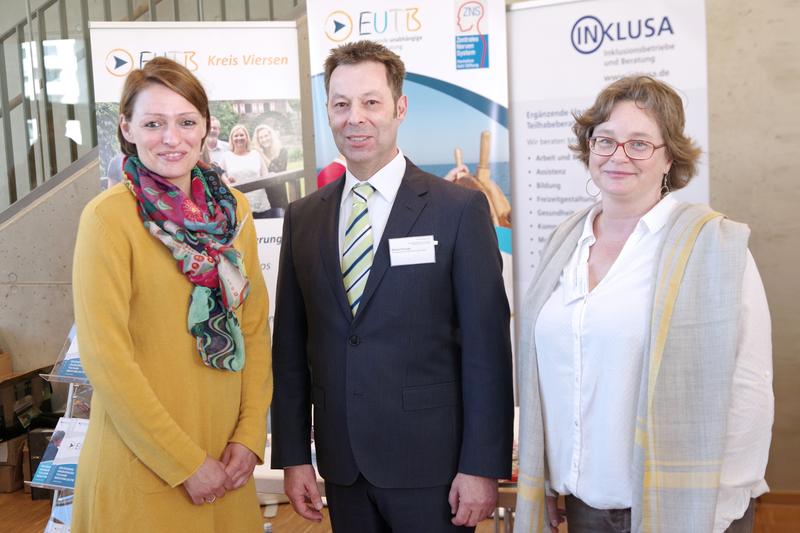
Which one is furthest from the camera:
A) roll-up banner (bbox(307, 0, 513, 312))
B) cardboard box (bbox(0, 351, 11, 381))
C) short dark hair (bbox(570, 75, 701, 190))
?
cardboard box (bbox(0, 351, 11, 381))

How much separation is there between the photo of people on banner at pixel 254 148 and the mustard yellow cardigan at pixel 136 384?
8.23 ft

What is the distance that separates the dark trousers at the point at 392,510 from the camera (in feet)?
6.22

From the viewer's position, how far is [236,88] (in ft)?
13.8

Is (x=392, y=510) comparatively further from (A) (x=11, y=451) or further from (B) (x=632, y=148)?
(A) (x=11, y=451)

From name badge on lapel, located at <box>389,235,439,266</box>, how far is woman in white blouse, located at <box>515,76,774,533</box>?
29 centimetres

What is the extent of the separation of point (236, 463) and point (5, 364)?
13.8ft

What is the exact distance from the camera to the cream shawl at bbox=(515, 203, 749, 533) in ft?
5.08

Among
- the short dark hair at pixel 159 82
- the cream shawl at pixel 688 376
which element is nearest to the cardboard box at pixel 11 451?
the short dark hair at pixel 159 82

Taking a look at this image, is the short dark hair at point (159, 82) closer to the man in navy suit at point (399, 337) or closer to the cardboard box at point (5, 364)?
the man in navy suit at point (399, 337)

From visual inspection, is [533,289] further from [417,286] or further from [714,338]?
[714,338]

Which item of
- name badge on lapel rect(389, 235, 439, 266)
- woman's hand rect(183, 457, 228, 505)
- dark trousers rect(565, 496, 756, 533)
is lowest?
dark trousers rect(565, 496, 756, 533)

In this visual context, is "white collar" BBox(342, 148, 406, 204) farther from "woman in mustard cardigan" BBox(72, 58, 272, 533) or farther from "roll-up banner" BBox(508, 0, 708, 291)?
"roll-up banner" BBox(508, 0, 708, 291)

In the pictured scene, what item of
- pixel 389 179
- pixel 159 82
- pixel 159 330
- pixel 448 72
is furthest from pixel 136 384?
pixel 448 72

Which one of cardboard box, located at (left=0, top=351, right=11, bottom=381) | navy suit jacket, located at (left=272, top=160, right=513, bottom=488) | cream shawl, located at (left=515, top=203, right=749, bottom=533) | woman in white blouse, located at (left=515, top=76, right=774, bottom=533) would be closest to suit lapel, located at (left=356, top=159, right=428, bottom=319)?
navy suit jacket, located at (left=272, top=160, right=513, bottom=488)
